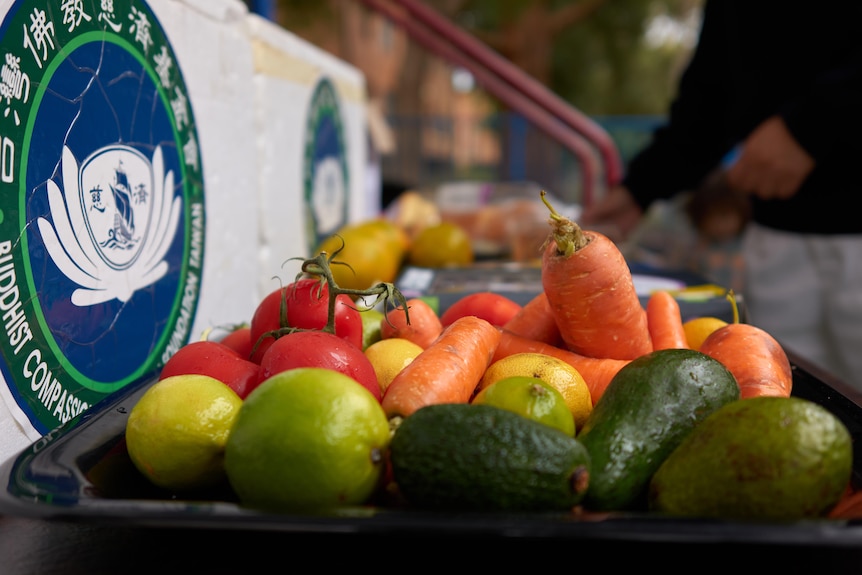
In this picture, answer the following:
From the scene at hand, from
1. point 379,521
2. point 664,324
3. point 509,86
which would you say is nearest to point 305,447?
point 379,521

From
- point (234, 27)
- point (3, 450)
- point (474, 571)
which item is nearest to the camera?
point (474, 571)

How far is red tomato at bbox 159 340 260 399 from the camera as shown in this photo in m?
0.82

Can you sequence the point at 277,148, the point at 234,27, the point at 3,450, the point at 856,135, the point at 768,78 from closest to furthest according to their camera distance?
1. the point at 3,450
2. the point at 234,27
3. the point at 277,148
4. the point at 856,135
5. the point at 768,78

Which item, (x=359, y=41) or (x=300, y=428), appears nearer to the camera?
(x=300, y=428)

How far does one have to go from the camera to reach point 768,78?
7.53ft

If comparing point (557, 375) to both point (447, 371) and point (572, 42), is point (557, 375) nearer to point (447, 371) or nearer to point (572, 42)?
→ point (447, 371)

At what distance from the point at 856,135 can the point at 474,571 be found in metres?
1.92

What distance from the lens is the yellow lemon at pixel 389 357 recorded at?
0.92 meters

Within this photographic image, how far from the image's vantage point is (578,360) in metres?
1.02

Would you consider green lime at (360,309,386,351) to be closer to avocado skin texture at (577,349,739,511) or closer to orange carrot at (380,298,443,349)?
orange carrot at (380,298,443,349)

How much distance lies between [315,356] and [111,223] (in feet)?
1.38

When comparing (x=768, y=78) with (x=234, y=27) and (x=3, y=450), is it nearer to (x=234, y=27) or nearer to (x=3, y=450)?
(x=234, y=27)

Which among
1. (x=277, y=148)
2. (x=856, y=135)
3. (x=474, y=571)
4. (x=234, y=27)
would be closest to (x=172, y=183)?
(x=234, y=27)

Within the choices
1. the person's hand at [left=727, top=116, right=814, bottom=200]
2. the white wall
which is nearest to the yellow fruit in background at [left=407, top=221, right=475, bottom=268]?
the white wall
